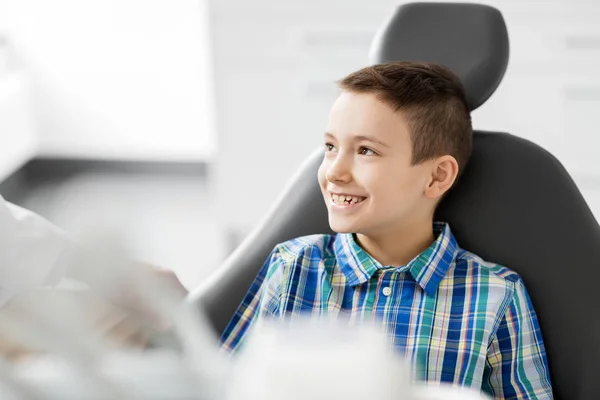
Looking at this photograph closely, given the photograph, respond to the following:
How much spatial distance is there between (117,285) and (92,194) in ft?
0.31

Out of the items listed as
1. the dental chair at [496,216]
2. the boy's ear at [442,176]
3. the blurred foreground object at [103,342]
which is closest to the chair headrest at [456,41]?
the dental chair at [496,216]

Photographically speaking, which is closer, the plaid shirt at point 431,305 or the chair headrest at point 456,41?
the plaid shirt at point 431,305

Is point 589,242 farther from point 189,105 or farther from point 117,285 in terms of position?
point 189,105

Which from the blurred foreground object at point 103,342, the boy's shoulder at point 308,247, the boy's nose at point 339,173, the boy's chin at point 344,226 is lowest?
the boy's shoulder at point 308,247

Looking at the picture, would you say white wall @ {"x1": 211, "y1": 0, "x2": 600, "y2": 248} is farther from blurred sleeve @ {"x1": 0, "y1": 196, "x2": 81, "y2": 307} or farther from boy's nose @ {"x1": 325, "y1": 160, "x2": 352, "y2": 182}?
blurred sleeve @ {"x1": 0, "y1": 196, "x2": 81, "y2": 307}

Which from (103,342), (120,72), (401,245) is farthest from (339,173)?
(120,72)

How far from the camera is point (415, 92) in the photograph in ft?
3.60

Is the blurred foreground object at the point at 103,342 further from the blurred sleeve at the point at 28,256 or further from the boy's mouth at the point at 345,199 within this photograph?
the boy's mouth at the point at 345,199

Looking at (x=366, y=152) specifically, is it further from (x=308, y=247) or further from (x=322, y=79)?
(x=322, y=79)

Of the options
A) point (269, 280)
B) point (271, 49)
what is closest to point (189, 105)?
point (271, 49)

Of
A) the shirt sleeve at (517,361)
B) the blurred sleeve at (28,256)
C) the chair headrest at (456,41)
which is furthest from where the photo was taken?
the chair headrest at (456,41)

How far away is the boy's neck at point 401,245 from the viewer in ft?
3.76

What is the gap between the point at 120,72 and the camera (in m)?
3.31

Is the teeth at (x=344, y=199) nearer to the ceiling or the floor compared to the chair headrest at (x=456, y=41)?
nearer to the floor
